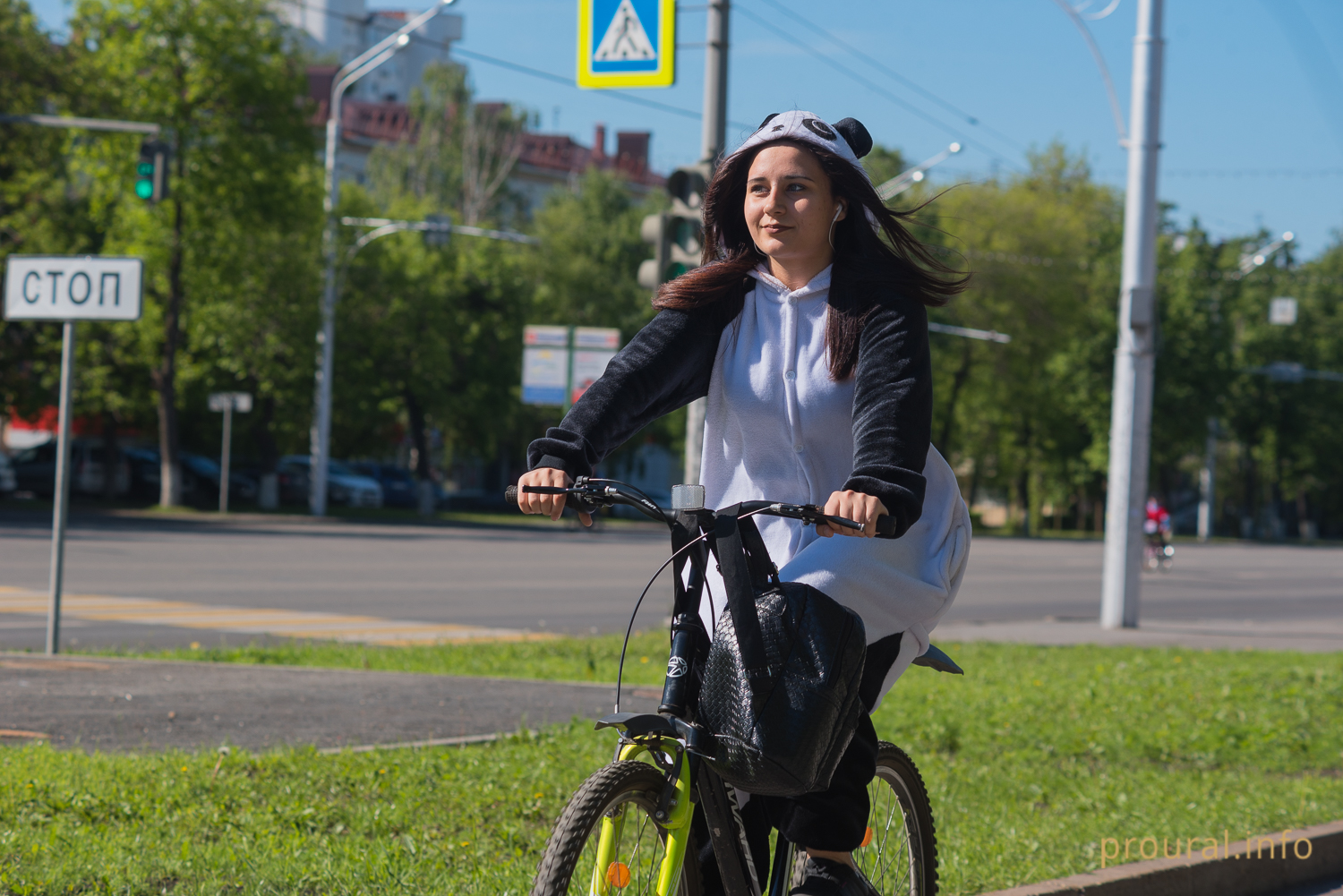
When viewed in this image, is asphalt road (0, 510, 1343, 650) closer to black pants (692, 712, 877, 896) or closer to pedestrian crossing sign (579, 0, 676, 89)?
pedestrian crossing sign (579, 0, 676, 89)

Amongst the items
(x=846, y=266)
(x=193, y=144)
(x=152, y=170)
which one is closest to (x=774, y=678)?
(x=846, y=266)

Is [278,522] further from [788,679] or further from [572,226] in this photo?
[788,679]

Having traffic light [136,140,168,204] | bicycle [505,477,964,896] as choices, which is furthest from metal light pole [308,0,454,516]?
bicycle [505,477,964,896]

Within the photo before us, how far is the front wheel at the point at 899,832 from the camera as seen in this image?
3391 millimetres

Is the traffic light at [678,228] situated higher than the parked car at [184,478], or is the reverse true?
the traffic light at [678,228]

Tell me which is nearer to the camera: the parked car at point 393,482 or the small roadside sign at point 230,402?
the small roadside sign at point 230,402

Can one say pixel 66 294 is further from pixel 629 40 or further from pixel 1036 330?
pixel 1036 330

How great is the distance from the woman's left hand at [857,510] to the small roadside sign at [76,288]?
7.03 meters

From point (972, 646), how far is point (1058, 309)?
143 feet

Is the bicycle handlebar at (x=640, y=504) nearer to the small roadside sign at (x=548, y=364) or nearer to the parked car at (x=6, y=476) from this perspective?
the small roadside sign at (x=548, y=364)

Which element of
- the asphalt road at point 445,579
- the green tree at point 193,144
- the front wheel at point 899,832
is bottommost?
the asphalt road at point 445,579

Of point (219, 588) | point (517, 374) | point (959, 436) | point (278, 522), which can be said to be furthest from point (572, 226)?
point (219, 588)

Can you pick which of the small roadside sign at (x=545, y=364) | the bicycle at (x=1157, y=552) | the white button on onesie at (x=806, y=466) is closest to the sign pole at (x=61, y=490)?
the white button on onesie at (x=806, y=466)

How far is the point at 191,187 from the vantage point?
33.3 meters
